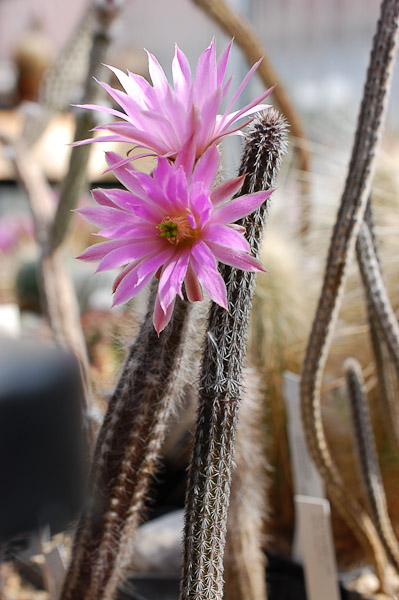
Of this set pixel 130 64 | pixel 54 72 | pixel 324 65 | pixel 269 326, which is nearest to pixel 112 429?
pixel 269 326

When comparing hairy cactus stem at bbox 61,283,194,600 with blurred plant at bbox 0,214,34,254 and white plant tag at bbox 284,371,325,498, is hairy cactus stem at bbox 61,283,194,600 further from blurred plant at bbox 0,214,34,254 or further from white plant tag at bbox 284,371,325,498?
blurred plant at bbox 0,214,34,254

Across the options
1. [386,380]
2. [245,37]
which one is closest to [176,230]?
[386,380]

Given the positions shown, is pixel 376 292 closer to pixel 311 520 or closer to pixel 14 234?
pixel 311 520

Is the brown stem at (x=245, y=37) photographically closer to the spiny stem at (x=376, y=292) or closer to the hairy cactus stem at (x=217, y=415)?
the spiny stem at (x=376, y=292)

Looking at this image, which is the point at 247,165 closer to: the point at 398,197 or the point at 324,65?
the point at 398,197

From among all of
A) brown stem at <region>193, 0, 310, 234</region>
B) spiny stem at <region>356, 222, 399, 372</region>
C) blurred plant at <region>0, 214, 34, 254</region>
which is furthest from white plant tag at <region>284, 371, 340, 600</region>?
blurred plant at <region>0, 214, 34, 254</region>

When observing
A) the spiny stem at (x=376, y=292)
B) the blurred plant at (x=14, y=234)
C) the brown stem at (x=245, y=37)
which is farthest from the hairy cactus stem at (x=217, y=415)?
the blurred plant at (x=14, y=234)
